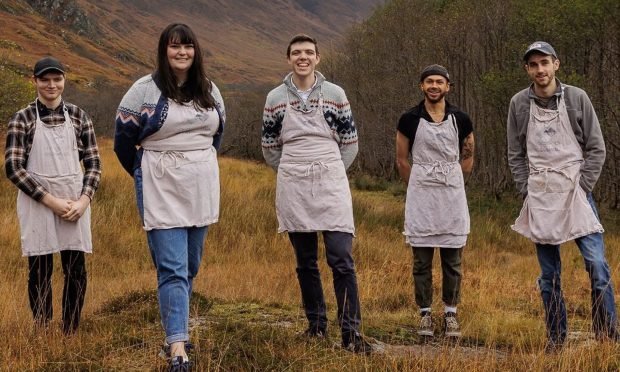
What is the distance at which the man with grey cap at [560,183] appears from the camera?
4.25m

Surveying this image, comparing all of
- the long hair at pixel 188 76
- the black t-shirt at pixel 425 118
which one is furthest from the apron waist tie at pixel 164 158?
the black t-shirt at pixel 425 118

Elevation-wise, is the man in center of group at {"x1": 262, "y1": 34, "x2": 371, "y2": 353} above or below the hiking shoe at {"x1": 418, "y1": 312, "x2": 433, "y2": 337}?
above

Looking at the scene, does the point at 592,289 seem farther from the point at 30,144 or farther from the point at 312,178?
the point at 30,144

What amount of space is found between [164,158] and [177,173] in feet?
0.37

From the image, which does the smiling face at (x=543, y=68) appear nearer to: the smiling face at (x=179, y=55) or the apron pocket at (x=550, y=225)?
the apron pocket at (x=550, y=225)

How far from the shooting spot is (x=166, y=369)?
3646mm

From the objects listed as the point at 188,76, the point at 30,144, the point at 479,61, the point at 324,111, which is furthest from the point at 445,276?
the point at 479,61

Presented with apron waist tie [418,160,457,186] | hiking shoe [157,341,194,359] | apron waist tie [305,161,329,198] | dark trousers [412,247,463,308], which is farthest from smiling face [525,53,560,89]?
hiking shoe [157,341,194,359]

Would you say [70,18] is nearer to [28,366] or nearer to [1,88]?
[1,88]

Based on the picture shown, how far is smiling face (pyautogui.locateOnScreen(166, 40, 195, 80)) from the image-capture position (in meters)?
3.78

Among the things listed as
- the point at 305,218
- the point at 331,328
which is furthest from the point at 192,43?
the point at 331,328

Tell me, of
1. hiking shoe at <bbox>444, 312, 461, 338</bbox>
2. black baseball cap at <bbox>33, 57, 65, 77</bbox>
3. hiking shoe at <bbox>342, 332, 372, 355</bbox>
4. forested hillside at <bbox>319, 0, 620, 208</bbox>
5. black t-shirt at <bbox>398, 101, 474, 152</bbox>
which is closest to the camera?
hiking shoe at <bbox>342, 332, 372, 355</bbox>

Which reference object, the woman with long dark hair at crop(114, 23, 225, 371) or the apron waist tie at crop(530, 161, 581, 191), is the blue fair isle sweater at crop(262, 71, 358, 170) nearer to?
the woman with long dark hair at crop(114, 23, 225, 371)

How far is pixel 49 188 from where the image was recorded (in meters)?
4.48
